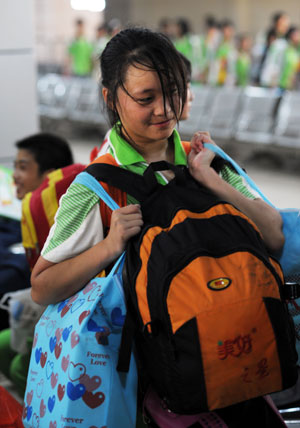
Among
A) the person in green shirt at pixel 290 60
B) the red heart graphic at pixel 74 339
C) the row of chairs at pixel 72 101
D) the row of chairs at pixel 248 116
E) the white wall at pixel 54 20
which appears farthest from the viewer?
the white wall at pixel 54 20

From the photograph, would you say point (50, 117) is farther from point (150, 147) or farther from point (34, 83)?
point (150, 147)

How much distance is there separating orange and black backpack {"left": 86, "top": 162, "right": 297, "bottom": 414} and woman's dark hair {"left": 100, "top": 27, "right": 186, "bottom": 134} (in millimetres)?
298

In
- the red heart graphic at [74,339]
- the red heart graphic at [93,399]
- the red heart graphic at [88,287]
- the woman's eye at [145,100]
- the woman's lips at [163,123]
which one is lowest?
the red heart graphic at [93,399]

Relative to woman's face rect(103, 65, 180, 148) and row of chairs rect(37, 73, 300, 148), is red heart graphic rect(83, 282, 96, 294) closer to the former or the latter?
woman's face rect(103, 65, 180, 148)

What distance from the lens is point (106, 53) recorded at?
1.50 meters

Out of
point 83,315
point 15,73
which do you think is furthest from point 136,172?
point 15,73

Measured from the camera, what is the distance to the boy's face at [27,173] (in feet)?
8.68

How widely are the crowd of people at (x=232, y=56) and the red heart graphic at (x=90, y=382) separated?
9737 mm

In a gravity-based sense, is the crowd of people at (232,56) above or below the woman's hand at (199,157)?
below

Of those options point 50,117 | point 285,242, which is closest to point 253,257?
point 285,242

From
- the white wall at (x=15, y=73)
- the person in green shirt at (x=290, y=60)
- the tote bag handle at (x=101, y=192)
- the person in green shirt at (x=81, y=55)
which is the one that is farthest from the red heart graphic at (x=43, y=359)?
the person in green shirt at (x=81, y=55)

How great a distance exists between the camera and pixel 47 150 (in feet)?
8.74

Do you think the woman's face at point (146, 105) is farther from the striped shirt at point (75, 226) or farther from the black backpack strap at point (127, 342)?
the black backpack strap at point (127, 342)

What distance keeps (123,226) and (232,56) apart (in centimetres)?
1385
